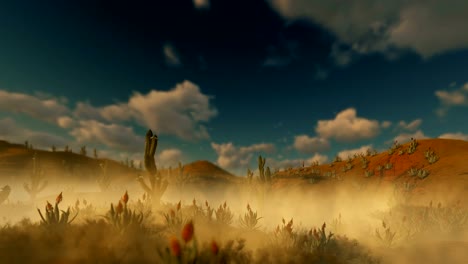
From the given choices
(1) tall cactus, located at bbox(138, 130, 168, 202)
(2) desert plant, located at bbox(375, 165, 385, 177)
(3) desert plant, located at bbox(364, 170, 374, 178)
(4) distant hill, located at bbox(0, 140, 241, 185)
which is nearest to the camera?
(1) tall cactus, located at bbox(138, 130, 168, 202)

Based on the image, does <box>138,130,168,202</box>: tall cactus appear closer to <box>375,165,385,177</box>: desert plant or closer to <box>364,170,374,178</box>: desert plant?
<box>364,170,374,178</box>: desert plant

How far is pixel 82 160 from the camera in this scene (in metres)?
52.8

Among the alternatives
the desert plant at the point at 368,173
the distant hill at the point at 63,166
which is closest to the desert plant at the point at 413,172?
the desert plant at the point at 368,173

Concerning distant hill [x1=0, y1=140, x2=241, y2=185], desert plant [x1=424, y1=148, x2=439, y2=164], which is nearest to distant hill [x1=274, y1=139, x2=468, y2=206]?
desert plant [x1=424, y1=148, x2=439, y2=164]

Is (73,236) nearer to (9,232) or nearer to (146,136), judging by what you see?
(9,232)

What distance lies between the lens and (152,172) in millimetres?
12656

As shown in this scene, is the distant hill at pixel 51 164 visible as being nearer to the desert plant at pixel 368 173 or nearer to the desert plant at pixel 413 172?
the desert plant at pixel 368 173

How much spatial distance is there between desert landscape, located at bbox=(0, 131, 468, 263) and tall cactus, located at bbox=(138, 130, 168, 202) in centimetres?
5

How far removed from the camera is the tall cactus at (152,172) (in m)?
12.6

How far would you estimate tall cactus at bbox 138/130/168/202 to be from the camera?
12.6 metres

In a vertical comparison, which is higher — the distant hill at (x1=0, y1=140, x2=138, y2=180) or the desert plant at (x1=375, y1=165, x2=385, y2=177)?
the distant hill at (x1=0, y1=140, x2=138, y2=180)

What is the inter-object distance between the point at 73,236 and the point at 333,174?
3482 cm

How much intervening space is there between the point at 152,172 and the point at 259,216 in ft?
28.6

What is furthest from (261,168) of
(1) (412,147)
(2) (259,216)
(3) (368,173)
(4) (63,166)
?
(4) (63,166)
